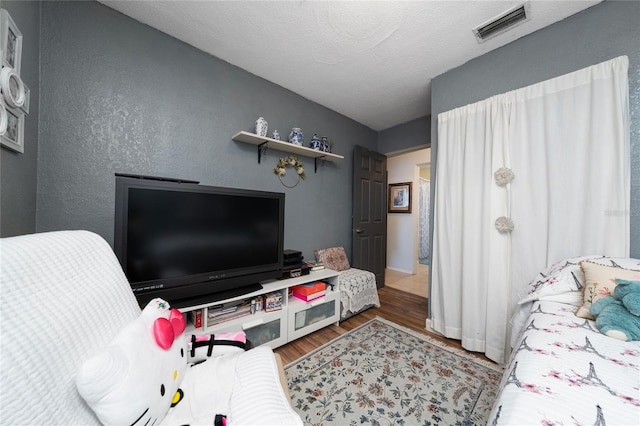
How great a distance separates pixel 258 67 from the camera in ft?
7.20

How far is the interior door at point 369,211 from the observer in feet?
10.5

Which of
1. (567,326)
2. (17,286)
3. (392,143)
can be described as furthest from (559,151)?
(17,286)

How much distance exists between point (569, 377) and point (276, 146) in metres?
2.45

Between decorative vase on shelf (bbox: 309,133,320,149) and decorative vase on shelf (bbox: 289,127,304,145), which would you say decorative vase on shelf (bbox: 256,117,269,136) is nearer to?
decorative vase on shelf (bbox: 289,127,304,145)

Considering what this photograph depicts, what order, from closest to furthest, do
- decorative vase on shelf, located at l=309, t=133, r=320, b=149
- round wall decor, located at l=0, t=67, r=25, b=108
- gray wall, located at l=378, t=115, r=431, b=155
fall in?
round wall decor, located at l=0, t=67, r=25, b=108 < decorative vase on shelf, located at l=309, t=133, r=320, b=149 < gray wall, located at l=378, t=115, r=431, b=155

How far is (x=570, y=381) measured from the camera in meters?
0.75

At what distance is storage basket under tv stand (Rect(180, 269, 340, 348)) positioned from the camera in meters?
1.67

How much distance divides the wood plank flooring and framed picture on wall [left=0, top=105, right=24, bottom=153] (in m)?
2.07

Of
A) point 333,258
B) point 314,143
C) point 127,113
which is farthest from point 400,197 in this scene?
point 127,113

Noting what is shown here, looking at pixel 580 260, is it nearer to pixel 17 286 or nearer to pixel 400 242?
pixel 17 286

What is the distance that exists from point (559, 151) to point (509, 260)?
0.88 m

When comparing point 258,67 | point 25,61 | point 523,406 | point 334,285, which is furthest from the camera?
point 334,285

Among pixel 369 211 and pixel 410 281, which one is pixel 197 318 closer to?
pixel 369 211

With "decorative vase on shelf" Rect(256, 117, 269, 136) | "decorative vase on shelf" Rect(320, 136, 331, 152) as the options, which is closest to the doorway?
"decorative vase on shelf" Rect(320, 136, 331, 152)
